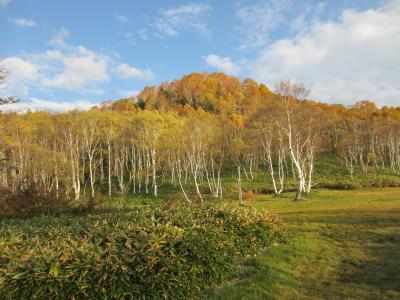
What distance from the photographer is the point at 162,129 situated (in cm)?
5059

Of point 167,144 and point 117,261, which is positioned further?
point 167,144

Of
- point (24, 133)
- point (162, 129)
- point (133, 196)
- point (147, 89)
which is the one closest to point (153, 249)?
point (133, 196)

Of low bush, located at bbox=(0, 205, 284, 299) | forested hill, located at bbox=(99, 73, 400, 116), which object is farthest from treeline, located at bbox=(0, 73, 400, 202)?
forested hill, located at bbox=(99, 73, 400, 116)

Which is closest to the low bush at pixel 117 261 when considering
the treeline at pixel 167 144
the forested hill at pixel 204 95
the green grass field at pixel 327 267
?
the green grass field at pixel 327 267

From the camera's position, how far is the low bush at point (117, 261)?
267 inches

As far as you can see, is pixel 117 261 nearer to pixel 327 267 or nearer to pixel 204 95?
pixel 327 267

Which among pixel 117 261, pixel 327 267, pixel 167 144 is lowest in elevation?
pixel 327 267

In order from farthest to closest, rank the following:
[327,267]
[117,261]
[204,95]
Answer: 1. [204,95]
2. [327,267]
3. [117,261]

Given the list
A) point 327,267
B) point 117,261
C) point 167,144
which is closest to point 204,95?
point 167,144

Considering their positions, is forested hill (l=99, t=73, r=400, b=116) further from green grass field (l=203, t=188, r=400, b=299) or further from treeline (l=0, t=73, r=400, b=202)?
green grass field (l=203, t=188, r=400, b=299)

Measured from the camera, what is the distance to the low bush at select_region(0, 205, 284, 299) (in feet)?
22.2

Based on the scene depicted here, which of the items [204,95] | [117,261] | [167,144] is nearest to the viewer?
[117,261]

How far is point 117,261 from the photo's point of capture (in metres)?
7.27

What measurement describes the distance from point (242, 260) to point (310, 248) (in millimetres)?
2674
